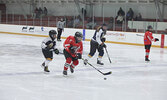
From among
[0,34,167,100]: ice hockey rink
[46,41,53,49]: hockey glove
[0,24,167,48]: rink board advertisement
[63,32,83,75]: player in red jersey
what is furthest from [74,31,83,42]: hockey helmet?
[0,24,167,48]: rink board advertisement

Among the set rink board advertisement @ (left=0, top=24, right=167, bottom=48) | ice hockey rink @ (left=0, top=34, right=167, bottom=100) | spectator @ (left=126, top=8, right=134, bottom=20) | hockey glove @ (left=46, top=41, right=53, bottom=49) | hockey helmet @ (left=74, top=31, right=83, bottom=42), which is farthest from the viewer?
spectator @ (left=126, top=8, right=134, bottom=20)

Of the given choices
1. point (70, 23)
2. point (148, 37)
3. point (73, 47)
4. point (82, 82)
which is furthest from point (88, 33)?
point (82, 82)

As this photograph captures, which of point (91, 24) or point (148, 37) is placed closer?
point (148, 37)

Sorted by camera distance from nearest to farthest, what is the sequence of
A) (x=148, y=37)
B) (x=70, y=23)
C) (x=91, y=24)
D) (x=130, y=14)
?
(x=148, y=37) → (x=130, y=14) → (x=91, y=24) → (x=70, y=23)

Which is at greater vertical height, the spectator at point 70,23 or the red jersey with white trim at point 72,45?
the spectator at point 70,23

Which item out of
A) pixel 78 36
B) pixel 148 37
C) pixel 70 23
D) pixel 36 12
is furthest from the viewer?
pixel 36 12

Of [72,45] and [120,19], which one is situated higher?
[120,19]

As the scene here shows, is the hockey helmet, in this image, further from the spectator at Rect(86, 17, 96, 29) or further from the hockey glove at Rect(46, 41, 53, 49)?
the spectator at Rect(86, 17, 96, 29)

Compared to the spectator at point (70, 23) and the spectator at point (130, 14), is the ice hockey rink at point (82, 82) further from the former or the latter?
the spectator at point (70, 23)

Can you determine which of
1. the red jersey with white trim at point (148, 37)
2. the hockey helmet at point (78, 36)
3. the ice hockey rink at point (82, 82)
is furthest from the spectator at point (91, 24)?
the hockey helmet at point (78, 36)

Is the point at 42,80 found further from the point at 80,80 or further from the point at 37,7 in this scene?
the point at 37,7

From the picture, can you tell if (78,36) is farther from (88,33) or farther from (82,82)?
(88,33)

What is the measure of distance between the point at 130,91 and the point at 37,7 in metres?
19.1

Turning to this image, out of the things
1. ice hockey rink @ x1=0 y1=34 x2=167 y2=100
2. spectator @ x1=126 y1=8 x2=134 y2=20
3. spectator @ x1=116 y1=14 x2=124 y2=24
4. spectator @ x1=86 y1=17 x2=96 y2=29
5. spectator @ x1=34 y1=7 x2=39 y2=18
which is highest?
spectator @ x1=34 y1=7 x2=39 y2=18
